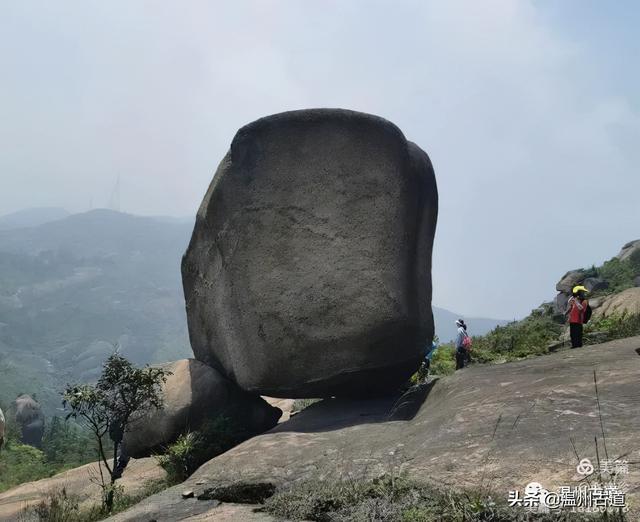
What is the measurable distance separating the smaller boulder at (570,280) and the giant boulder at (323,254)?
1052 inches

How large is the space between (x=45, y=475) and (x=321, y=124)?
51.4 feet

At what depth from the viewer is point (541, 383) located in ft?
20.7

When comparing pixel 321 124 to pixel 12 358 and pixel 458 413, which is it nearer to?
pixel 458 413

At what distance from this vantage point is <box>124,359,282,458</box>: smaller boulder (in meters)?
10.7

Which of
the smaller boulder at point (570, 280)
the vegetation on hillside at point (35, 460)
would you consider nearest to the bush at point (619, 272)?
the smaller boulder at point (570, 280)

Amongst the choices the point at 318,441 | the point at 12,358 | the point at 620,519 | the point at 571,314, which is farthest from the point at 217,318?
the point at 12,358

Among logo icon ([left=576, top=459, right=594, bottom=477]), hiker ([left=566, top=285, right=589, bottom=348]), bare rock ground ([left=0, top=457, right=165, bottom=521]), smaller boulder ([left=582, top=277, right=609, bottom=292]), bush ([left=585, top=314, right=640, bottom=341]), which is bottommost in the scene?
bare rock ground ([left=0, top=457, right=165, bottom=521])

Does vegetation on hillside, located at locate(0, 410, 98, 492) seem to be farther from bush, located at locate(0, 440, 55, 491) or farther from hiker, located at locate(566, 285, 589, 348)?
hiker, located at locate(566, 285, 589, 348)

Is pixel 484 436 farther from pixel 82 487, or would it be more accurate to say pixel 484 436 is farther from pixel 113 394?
pixel 82 487

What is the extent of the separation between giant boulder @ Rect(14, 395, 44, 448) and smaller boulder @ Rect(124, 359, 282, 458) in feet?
142

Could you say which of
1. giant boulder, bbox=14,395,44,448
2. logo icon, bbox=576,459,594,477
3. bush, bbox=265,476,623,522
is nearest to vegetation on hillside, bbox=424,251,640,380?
logo icon, bbox=576,459,594,477

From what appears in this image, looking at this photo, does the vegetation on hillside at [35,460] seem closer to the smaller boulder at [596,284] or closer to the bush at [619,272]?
the smaller boulder at [596,284]

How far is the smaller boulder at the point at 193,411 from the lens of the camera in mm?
10711

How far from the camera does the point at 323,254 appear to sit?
9.43 meters
